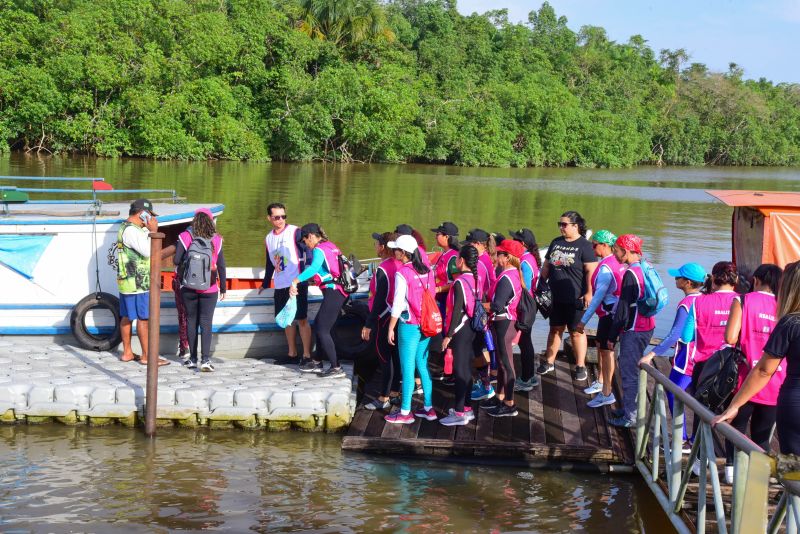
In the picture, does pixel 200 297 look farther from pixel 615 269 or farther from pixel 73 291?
pixel 615 269

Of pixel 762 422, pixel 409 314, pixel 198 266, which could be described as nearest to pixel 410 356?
pixel 409 314

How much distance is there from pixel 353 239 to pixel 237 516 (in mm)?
17442

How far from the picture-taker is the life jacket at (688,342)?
23.5 feet

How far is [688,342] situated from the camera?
7215 millimetres

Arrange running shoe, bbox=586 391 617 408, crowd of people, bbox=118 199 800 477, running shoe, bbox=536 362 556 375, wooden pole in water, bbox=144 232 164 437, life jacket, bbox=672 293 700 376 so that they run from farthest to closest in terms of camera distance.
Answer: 1. running shoe, bbox=536 362 556 375
2. running shoe, bbox=586 391 617 408
3. wooden pole in water, bbox=144 232 164 437
4. life jacket, bbox=672 293 700 376
5. crowd of people, bbox=118 199 800 477

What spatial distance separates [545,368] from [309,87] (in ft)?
149

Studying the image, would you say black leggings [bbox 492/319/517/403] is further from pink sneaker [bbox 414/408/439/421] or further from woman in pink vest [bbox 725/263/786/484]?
woman in pink vest [bbox 725/263/786/484]

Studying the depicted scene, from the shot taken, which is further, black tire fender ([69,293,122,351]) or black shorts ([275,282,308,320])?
black tire fender ([69,293,122,351])

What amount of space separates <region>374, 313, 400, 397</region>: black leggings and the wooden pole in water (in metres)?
2.17

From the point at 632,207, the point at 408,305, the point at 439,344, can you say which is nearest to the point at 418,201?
the point at 632,207

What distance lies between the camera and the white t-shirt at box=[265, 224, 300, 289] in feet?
31.5

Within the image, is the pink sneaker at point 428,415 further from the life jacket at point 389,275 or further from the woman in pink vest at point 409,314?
the life jacket at point 389,275

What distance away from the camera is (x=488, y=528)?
6.75 m

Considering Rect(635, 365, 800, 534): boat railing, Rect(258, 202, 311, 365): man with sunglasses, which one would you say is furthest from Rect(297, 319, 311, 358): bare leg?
Rect(635, 365, 800, 534): boat railing
